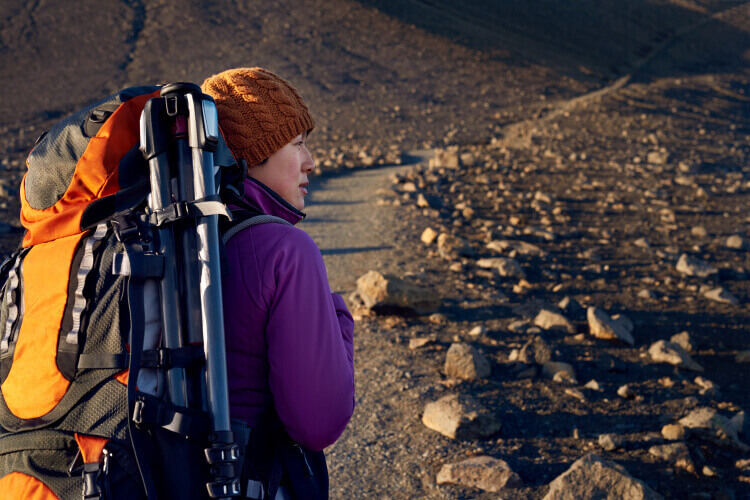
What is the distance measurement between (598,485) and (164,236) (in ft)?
8.06

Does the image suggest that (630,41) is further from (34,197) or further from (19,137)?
(34,197)

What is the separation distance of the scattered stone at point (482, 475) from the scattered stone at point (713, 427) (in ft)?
4.32

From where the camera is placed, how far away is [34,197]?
1.62m

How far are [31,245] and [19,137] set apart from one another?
14.0 m

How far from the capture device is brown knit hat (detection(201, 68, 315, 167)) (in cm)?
180

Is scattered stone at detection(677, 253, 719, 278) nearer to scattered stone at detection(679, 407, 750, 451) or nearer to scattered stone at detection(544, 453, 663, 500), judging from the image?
scattered stone at detection(679, 407, 750, 451)

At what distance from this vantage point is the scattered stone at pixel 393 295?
17.4 feet

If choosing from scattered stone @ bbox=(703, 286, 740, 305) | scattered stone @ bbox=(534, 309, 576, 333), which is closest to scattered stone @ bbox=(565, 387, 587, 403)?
scattered stone @ bbox=(534, 309, 576, 333)

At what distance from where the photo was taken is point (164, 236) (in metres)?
1.56

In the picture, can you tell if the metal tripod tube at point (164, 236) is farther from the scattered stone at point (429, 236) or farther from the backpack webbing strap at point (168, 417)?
the scattered stone at point (429, 236)

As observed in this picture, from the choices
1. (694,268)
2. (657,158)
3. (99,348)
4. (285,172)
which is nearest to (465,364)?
(285,172)

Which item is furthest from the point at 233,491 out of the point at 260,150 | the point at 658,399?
the point at 658,399

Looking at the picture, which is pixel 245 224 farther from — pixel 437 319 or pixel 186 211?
pixel 437 319

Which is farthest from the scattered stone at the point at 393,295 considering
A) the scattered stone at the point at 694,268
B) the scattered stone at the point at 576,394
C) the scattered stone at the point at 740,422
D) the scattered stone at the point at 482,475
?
the scattered stone at the point at 694,268
